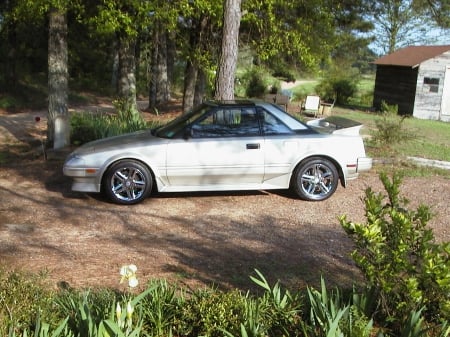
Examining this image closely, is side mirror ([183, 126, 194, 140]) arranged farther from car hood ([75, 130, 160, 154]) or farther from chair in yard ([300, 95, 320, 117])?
chair in yard ([300, 95, 320, 117])

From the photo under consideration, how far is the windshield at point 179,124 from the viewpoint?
8.20 m

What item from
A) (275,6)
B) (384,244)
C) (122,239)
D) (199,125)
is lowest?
(122,239)

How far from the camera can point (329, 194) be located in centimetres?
845

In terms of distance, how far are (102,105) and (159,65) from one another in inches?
207

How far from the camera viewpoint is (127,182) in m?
7.99

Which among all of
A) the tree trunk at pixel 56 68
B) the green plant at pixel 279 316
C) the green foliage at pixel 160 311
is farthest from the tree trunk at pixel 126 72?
the green plant at pixel 279 316

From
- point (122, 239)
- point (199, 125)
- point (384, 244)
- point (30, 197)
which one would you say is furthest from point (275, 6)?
point (384, 244)

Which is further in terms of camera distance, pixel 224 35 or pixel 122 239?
pixel 224 35

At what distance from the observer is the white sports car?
7988 mm

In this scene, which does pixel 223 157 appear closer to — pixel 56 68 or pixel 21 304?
pixel 21 304

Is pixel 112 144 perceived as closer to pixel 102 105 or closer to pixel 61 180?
pixel 61 180

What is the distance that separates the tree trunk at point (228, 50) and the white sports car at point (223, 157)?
90.4 inches

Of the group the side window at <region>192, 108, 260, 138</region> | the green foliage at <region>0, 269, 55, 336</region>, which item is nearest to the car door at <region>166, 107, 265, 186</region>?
the side window at <region>192, 108, 260, 138</region>

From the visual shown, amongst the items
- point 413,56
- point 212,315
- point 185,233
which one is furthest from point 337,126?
point 413,56
